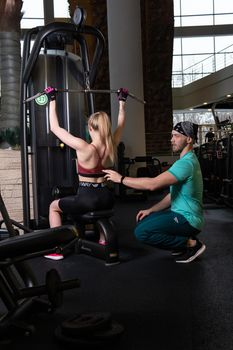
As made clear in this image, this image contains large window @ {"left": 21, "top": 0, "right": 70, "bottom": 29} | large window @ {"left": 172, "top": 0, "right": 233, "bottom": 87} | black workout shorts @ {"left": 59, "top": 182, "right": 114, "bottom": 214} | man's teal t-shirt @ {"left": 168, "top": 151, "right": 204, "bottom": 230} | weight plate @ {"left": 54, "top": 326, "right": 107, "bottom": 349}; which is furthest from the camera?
large window @ {"left": 172, "top": 0, "right": 233, "bottom": 87}

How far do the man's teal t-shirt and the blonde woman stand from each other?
20.4 inches

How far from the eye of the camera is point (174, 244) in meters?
3.63

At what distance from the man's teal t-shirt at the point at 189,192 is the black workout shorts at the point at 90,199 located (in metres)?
0.51

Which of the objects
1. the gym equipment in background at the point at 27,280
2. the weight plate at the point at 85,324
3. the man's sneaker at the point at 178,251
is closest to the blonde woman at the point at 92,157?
the man's sneaker at the point at 178,251

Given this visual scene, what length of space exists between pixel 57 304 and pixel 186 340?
604mm

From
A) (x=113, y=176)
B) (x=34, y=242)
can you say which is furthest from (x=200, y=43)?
(x=34, y=242)

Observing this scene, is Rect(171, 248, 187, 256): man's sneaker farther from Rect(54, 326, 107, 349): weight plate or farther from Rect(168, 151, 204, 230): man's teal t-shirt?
Rect(54, 326, 107, 349): weight plate

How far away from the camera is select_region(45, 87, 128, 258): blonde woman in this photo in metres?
3.58

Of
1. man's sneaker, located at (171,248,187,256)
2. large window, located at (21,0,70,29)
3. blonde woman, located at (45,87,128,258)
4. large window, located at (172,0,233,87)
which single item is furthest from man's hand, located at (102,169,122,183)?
large window, located at (172,0,233,87)

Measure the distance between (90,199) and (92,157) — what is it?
12.7 inches

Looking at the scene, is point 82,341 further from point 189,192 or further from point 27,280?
point 189,192

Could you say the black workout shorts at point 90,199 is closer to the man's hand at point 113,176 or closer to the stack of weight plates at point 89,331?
the man's hand at point 113,176

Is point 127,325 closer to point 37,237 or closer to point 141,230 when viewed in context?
point 37,237

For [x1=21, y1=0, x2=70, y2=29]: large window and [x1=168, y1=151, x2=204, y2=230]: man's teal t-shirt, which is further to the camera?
[x1=21, y1=0, x2=70, y2=29]: large window
